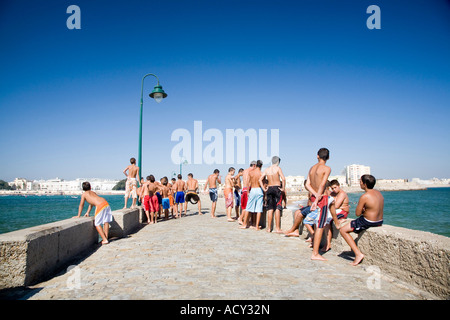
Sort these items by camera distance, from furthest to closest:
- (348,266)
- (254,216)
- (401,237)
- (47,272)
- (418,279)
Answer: (254,216), (348,266), (47,272), (401,237), (418,279)

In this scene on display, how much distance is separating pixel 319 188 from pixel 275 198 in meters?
2.58

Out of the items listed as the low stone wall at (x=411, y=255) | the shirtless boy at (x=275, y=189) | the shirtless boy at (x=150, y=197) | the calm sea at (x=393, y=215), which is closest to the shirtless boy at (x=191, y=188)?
the shirtless boy at (x=150, y=197)

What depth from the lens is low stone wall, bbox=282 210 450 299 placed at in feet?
9.88

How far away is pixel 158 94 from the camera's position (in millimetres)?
11984

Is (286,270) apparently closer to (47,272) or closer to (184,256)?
(184,256)

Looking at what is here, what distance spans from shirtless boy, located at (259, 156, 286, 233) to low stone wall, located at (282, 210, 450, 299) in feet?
9.18

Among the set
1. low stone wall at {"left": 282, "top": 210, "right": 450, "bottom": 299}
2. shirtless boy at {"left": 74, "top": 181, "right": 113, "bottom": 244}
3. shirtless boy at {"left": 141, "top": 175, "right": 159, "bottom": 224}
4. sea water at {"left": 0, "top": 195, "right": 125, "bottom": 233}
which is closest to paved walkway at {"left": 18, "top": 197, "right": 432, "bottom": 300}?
low stone wall at {"left": 282, "top": 210, "right": 450, "bottom": 299}

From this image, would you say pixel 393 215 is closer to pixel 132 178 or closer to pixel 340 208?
pixel 340 208

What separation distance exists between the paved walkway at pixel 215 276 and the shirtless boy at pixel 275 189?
5.22 feet

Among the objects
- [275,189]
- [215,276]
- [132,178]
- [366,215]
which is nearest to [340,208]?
[366,215]

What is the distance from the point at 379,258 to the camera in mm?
4062

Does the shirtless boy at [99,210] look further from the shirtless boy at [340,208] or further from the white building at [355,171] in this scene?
the white building at [355,171]

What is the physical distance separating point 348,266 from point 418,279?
1.13 meters
